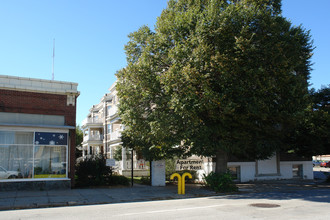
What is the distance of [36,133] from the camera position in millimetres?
16516

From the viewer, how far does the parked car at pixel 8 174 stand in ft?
51.2

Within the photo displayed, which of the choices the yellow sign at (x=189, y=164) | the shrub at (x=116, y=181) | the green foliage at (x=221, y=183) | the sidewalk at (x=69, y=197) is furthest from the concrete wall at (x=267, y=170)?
the sidewalk at (x=69, y=197)

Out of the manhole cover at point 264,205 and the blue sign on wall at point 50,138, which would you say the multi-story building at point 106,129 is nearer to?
the blue sign on wall at point 50,138

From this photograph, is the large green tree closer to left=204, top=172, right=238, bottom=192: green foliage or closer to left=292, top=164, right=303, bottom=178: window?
left=204, top=172, right=238, bottom=192: green foliage

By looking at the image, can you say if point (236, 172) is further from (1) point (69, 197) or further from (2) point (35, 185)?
(2) point (35, 185)

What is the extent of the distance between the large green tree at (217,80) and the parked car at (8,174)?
21.1 feet

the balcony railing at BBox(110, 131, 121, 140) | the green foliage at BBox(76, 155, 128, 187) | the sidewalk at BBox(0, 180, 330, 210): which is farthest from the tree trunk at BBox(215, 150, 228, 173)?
the balcony railing at BBox(110, 131, 121, 140)

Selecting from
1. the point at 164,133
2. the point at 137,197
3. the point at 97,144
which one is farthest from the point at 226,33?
the point at 97,144

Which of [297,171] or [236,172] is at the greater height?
[236,172]

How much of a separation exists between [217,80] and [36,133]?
10.2 meters

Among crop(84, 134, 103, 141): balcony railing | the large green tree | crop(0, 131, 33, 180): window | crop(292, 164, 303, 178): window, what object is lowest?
crop(292, 164, 303, 178): window

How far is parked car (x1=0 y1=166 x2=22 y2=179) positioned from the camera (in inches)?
615

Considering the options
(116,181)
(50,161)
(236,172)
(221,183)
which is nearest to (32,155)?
(50,161)

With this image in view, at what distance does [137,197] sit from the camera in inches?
551
